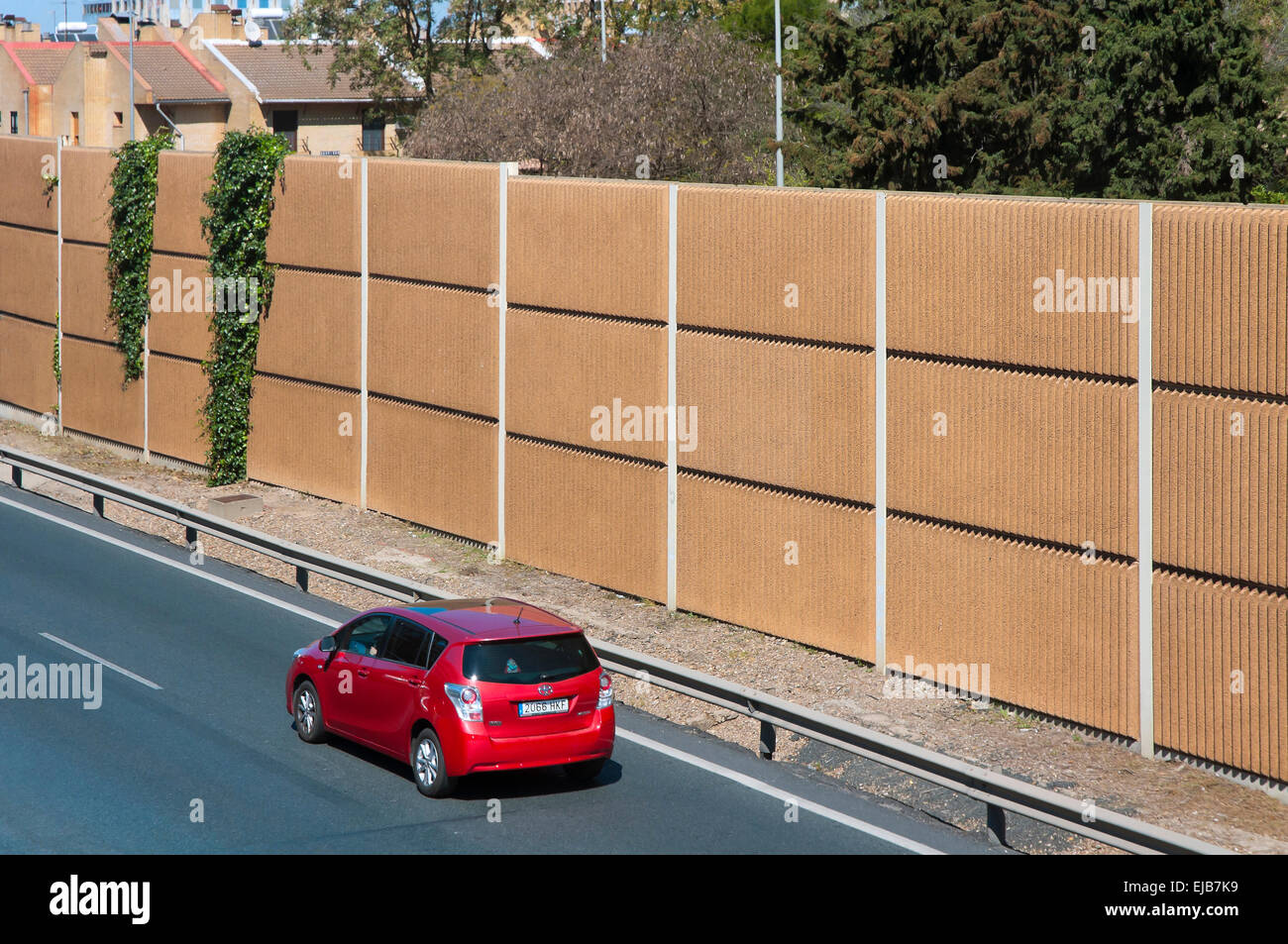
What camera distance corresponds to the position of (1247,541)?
510 inches

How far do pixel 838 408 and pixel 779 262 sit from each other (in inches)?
71.1

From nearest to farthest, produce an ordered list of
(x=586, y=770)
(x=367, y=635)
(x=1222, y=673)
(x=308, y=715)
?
(x=586, y=770) < (x=1222, y=673) < (x=367, y=635) < (x=308, y=715)

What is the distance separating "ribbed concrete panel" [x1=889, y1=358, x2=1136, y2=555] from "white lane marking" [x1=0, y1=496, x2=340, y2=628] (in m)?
7.04

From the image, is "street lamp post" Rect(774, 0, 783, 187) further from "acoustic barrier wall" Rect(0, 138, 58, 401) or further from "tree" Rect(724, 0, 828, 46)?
"acoustic barrier wall" Rect(0, 138, 58, 401)

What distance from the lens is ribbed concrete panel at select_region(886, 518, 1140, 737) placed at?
1409 centimetres

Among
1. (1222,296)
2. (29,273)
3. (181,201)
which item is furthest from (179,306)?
(1222,296)

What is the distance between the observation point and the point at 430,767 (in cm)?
1234

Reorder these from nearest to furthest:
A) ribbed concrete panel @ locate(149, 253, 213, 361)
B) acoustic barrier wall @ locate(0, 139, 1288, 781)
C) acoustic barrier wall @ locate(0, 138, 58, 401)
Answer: acoustic barrier wall @ locate(0, 139, 1288, 781) → ribbed concrete panel @ locate(149, 253, 213, 361) → acoustic barrier wall @ locate(0, 138, 58, 401)

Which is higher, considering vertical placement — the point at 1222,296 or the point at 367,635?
the point at 1222,296

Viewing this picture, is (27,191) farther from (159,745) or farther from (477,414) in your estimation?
(159,745)

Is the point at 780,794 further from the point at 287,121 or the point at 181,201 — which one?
the point at 287,121

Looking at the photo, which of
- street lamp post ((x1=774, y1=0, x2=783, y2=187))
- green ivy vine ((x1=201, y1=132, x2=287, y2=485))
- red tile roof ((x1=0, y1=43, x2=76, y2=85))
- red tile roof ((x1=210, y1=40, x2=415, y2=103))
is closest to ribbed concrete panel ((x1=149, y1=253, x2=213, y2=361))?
green ivy vine ((x1=201, y1=132, x2=287, y2=485))

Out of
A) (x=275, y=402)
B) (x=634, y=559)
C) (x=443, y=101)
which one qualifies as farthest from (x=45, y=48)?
(x=634, y=559)

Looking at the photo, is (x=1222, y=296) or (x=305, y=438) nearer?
(x=1222, y=296)
